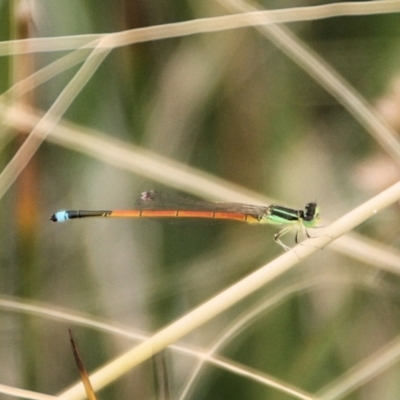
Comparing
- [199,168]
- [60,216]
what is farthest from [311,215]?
[60,216]

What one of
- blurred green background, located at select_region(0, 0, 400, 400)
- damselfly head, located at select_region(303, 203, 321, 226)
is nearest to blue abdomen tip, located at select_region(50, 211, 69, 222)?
blurred green background, located at select_region(0, 0, 400, 400)

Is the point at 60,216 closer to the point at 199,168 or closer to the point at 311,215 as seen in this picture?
the point at 199,168

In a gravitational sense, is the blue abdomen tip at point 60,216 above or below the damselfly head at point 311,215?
above

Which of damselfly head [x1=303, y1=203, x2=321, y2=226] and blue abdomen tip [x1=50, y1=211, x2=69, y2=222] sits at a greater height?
blue abdomen tip [x1=50, y1=211, x2=69, y2=222]

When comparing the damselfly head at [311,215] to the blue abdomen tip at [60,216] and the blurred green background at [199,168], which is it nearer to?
the blurred green background at [199,168]

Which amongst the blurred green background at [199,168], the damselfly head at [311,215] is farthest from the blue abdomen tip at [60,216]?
the damselfly head at [311,215]

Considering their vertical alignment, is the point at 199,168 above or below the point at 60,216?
above

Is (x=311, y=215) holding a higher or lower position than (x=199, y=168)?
lower

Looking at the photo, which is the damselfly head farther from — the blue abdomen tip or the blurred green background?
the blue abdomen tip
